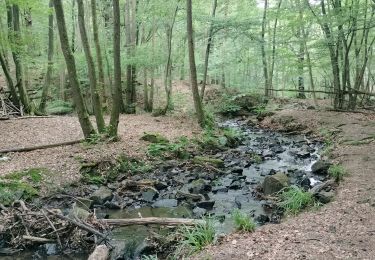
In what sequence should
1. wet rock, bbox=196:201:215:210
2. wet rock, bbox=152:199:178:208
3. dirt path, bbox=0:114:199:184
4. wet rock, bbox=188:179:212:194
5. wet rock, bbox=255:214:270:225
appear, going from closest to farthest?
wet rock, bbox=255:214:270:225 < wet rock, bbox=196:201:215:210 < wet rock, bbox=152:199:178:208 < wet rock, bbox=188:179:212:194 < dirt path, bbox=0:114:199:184

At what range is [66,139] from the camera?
13352 millimetres

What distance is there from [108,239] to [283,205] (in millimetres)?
3708

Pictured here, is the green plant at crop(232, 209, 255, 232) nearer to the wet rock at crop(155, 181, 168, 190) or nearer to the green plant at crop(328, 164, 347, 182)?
the green plant at crop(328, 164, 347, 182)

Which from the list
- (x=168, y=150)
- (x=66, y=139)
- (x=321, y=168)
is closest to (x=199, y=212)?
(x=321, y=168)

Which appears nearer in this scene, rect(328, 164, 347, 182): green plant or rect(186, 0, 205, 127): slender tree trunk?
rect(328, 164, 347, 182): green plant

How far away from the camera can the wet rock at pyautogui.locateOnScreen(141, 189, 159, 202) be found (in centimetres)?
939

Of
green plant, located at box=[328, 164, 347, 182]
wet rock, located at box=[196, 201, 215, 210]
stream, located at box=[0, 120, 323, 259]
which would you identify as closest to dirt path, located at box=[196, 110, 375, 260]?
green plant, located at box=[328, 164, 347, 182]

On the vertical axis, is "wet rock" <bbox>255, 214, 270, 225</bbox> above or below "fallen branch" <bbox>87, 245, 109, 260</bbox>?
below

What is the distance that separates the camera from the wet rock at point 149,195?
30.8 ft

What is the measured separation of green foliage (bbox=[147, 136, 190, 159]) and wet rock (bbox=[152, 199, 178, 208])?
348cm

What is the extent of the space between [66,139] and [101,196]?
498 cm

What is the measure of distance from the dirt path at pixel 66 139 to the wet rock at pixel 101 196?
1.07 m

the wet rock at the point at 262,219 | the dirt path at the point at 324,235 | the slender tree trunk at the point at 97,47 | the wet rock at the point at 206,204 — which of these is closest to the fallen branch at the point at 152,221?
the dirt path at the point at 324,235

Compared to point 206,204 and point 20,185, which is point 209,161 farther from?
point 20,185
